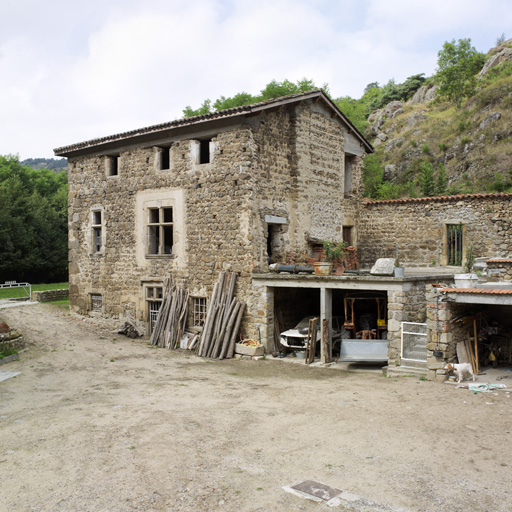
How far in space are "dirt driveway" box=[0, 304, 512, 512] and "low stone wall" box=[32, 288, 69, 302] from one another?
37.6 ft

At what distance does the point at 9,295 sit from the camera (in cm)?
2389

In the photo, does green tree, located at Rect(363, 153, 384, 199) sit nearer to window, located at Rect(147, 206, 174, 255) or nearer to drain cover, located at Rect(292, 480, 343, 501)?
window, located at Rect(147, 206, 174, 255)

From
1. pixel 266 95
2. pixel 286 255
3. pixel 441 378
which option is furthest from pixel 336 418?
pixel 266 95

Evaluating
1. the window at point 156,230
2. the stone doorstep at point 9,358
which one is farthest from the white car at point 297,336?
the stone doorstep at point 9,358

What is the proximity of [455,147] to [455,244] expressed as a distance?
15.2 meters

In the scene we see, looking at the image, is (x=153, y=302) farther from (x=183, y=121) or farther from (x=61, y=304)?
(x=61, y=304)

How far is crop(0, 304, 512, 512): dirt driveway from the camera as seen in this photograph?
5598mm

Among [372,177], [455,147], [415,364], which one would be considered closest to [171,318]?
[415,364]

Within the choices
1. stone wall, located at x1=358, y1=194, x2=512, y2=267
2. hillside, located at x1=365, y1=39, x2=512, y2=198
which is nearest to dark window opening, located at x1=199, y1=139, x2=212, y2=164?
stone wall, located at x1=358, y1=194, x2=512, y2=267

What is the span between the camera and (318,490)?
571 centimetres

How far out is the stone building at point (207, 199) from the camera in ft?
47.5

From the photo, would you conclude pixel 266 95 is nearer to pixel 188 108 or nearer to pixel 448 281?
pixel 188 108

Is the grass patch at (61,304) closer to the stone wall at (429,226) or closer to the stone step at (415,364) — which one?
the stone wall at (429,226)

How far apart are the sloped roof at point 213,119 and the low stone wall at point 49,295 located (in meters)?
7.10
